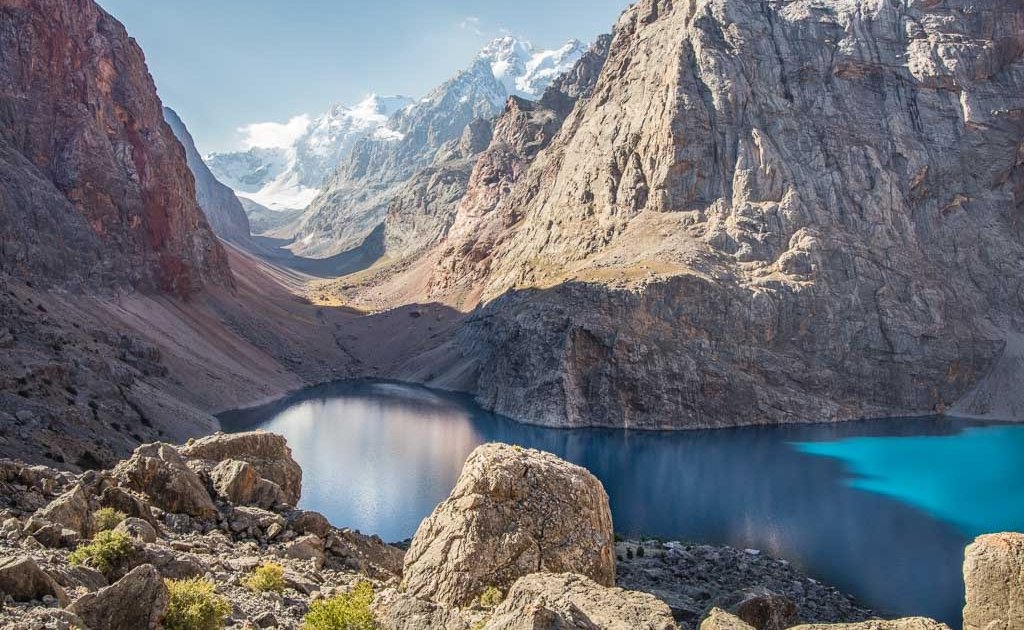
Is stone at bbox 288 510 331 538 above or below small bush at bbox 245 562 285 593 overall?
below

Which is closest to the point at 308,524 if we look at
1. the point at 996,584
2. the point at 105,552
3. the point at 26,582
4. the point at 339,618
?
the point at 105,552

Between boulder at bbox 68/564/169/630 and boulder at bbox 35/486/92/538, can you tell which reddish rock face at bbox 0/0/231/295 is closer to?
boulder at bbox 35/486/92/538

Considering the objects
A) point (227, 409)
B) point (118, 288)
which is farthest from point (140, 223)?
point (227, 409)

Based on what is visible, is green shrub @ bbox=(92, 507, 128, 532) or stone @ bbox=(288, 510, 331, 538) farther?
stone @ bbox=(288, 510, 331, 538)

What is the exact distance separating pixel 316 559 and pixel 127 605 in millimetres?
9223

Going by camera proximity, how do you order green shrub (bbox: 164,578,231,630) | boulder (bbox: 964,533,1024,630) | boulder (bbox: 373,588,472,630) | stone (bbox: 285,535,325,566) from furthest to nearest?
stone (bbox: 285,535,325,566)
boulder (bbox: 964,533,1024,630)
boulder (bbox: 373,588,472,630)
green shrub (bbox: 164,578,231,630)

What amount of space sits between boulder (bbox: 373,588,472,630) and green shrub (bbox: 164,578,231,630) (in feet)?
8.89

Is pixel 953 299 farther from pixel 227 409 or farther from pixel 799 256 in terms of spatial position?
pixel 227 409

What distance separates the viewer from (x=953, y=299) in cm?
11669

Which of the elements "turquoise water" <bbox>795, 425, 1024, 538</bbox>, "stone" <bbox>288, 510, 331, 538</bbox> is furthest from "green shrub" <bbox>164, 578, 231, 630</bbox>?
"turquoise water" <bbox>795, 425, 1024, 538</bbox>

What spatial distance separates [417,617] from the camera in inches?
524

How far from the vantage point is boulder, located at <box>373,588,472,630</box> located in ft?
42.7

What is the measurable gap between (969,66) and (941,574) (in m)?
116

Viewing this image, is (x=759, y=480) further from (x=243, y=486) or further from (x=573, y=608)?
(x=573, y=608)
